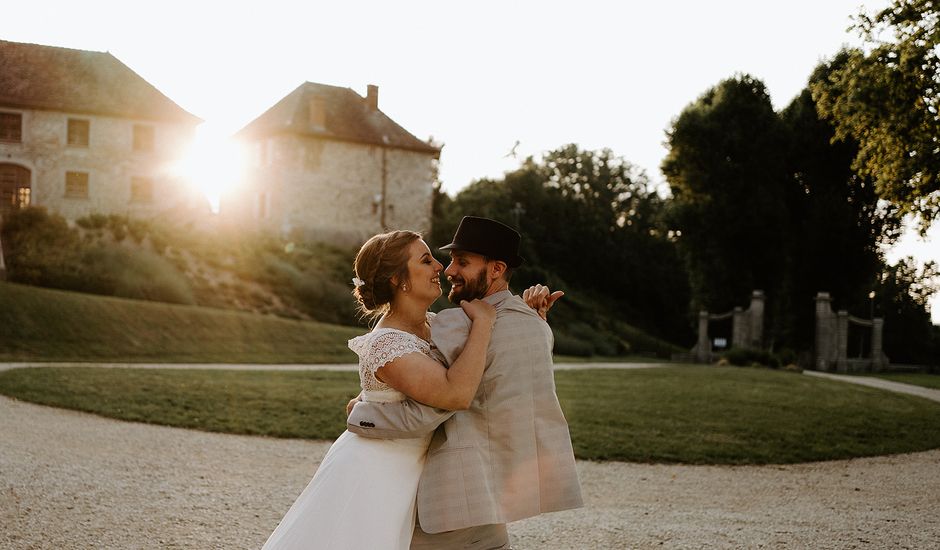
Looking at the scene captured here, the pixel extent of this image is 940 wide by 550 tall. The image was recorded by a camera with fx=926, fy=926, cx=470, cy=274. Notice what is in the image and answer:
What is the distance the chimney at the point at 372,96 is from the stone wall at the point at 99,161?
33.6 ft

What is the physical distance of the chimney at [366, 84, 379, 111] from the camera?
50344 mm

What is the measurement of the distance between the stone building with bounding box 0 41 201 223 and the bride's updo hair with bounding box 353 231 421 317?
134 feet

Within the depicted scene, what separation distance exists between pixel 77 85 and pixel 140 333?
2315 centimetres

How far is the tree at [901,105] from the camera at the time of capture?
16.3 metres

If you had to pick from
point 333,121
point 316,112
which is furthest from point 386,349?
point 333,121

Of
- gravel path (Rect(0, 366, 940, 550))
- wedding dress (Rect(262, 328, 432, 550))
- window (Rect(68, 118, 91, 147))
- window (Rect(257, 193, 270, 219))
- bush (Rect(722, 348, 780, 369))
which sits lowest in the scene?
bush (Rect(722, 348, 780, 369))

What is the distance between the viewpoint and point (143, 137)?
142 ft

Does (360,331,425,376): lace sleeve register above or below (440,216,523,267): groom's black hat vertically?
below

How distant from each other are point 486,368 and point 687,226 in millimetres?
36756

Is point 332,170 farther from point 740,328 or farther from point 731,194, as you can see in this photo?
point 740,328

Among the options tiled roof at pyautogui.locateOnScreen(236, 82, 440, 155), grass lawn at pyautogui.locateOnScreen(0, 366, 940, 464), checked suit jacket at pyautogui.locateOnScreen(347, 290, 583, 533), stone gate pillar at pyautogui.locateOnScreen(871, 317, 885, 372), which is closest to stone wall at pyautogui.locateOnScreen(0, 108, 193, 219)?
tiled roof at pyautogui.locateOnScreen(236, 82, 440, 155)

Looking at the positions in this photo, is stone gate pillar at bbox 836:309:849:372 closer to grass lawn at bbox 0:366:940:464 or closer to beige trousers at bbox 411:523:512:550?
grass lawn at bbox 0:366:940:464

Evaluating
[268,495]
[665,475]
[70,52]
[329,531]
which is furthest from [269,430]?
[70,52]

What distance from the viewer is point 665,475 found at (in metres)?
10.2
